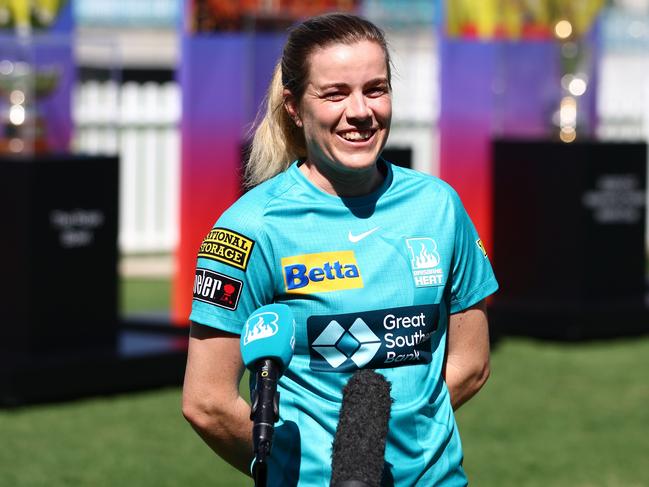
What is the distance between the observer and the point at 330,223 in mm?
3471

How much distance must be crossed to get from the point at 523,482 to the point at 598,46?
6097mm

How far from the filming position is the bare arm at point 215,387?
3.37 metres

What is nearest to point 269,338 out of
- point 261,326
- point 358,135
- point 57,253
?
point 261,326

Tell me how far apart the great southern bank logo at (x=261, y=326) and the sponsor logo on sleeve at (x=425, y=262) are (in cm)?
56

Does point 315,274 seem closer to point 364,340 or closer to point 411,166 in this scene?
point 364,340

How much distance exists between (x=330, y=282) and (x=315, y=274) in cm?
4

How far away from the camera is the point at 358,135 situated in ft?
11.2

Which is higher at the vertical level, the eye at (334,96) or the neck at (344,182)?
the eye at (334,96)

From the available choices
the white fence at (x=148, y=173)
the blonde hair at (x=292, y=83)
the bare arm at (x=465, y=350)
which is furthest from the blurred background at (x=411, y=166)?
the blonde hair at (x=292, y=83)

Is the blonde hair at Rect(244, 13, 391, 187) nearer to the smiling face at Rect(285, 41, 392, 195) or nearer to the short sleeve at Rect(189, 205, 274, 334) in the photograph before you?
the smiling face at Rect(285, 41, 392, 195)

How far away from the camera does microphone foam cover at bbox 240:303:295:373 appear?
9.77ft

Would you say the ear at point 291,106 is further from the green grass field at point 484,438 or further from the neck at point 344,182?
the green grass field at point 484,438

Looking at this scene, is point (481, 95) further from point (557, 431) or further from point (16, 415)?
point (16, 415)

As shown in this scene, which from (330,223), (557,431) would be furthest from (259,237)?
(557,431)
